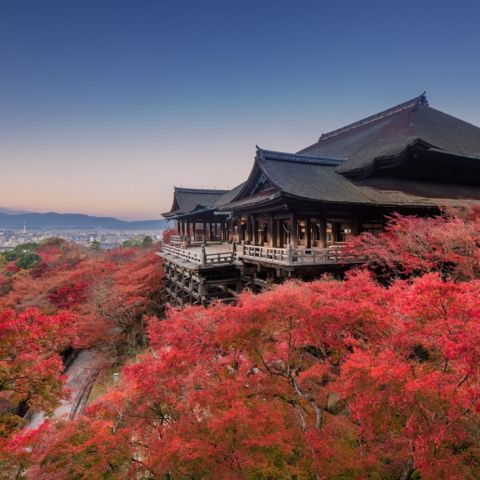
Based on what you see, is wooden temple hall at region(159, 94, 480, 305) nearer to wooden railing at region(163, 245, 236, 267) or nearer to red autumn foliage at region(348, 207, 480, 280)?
wooden railing at region(163, 245, 236, 267)

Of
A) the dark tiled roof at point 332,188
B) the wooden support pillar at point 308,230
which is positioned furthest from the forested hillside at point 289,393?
the wooden support pillar at point 308,230

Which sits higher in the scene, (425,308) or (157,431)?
(425,308)

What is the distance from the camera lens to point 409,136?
1905 centimetres

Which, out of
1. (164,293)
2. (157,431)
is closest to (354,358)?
(157,431)

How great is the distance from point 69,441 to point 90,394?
1033 centimetres

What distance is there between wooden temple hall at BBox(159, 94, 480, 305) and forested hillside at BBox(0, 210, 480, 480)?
445 cm

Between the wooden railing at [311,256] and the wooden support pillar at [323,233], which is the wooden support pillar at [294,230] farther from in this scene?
the wooden support pillar at [323,233]

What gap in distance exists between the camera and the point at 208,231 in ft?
111

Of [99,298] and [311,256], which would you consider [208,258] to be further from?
[99,298]

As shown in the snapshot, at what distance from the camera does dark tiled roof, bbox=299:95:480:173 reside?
18.4m

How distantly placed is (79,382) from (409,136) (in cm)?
2572

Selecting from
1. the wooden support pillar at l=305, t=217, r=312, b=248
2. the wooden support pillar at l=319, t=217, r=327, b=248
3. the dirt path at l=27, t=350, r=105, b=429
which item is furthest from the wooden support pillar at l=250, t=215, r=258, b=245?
the dirt path at l=27, t=350, r=105, b=429

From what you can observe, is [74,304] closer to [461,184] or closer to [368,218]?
[368,218]

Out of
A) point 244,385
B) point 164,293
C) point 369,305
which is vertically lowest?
point 164,293
